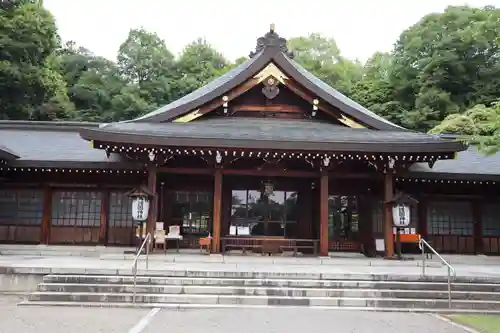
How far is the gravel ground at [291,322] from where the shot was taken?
738 cm

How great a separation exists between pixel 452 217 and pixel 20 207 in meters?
15.5

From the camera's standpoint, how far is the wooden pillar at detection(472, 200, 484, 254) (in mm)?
15945

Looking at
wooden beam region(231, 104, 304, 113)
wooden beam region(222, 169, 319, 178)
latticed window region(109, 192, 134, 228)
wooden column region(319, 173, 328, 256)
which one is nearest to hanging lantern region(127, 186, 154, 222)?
wooden beam region(222, 169, 319, 178)

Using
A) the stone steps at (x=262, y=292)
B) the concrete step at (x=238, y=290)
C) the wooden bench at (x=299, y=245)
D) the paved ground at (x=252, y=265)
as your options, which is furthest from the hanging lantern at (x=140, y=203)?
the wooden bench at (x=299, y=245)

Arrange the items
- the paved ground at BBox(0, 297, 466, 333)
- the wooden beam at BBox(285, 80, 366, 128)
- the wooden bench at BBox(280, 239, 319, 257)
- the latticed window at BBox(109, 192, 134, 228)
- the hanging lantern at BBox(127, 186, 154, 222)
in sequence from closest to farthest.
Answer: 1. the paved ground at BBox(0, 297, 466, 333)
2. the hanging lantern at BBox(127, 186, 154, 222)
3. the wooden bench at BBox(280, 239, 319, 257)
4. the wooden beam at BBox(285, 80, 366, 128)
5. the latticed window at BBox(109, 192, 134, 228)

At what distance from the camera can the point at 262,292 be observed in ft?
31.5

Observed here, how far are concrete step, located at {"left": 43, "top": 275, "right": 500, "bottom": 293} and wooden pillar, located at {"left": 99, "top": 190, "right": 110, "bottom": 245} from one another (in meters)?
5.73

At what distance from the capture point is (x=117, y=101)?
1646 inches

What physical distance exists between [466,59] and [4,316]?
39.8m

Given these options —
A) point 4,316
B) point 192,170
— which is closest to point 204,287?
point 4,316

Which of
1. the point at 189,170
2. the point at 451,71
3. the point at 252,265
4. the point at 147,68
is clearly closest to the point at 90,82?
the point at 147,68

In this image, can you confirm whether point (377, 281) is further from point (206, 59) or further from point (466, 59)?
point (206, 59)

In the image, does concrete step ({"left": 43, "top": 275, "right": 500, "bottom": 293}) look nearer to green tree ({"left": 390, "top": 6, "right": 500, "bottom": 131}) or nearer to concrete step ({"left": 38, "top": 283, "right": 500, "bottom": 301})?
Result: concrete step ({"left": 38, "top": 283, "right": 500, "bottom": 301})

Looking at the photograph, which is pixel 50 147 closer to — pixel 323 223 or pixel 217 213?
pixel 217 213
